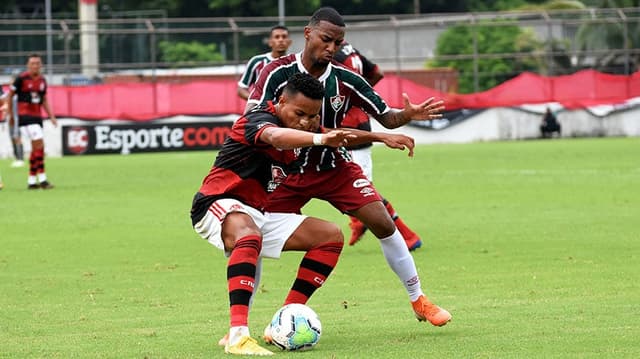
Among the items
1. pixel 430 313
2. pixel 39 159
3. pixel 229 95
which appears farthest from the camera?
pixel 229 95

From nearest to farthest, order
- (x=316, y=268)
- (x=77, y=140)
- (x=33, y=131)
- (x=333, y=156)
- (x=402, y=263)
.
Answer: (x=316, y=268) → (x=402, y=263) → (x=333, y=156) → (x=33, y=131) → (x=77, y=140)

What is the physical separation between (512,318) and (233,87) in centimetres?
3376

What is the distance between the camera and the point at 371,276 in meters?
11.9

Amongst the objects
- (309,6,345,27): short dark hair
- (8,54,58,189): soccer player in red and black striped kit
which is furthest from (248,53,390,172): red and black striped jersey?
(8,54,58,189): soccer player in red and black striped kit

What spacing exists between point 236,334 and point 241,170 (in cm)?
118

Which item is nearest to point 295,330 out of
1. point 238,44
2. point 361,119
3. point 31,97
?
point 361,119

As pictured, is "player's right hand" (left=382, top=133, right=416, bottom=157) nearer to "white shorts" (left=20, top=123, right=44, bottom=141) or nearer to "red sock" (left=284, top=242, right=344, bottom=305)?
"red sock" (left=284, top=242, right=344, bottom=305)

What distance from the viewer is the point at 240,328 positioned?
309 inches

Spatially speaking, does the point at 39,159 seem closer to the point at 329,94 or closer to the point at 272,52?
the point at 272,52

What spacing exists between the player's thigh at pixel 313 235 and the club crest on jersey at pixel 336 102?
116 cm

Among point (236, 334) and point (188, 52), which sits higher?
point (188, 52)

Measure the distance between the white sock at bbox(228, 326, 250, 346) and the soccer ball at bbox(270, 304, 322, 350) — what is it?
30cm

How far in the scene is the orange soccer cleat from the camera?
8688mm

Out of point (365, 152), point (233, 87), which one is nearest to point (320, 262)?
point (365, 152)
